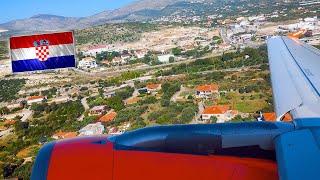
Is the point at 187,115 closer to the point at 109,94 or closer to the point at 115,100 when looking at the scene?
the point at 115,100

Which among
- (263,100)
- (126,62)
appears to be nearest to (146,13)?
(126,62)

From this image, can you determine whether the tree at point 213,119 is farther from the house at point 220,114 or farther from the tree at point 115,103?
the tree at point 115,103

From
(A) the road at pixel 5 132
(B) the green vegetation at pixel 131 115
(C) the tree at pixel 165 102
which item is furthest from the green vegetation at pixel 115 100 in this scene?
(A) the road at pixel 5 132

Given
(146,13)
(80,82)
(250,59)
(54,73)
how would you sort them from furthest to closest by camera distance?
(146,13) < (54,73) < (80,82) < (250,59)

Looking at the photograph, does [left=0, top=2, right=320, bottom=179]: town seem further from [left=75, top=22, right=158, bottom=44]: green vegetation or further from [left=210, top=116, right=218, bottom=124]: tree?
[left=75, top=22, right=158, bottom=44]: green vegetation

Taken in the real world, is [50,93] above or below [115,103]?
below

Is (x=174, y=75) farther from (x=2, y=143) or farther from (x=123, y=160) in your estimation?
(x=123, y=160)

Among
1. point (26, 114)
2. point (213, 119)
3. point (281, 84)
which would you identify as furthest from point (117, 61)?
point (281, 84)
